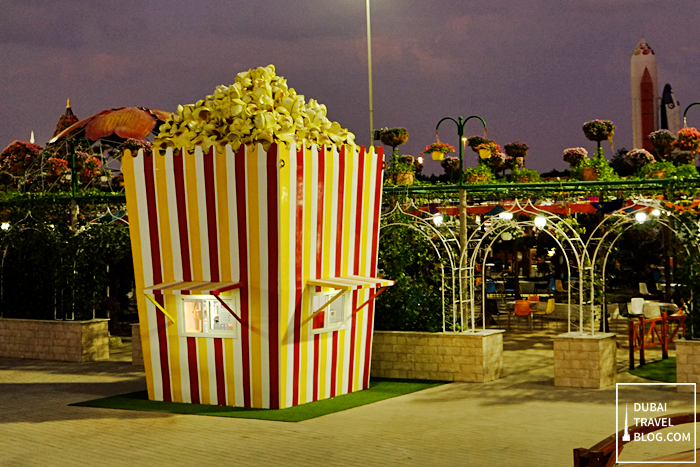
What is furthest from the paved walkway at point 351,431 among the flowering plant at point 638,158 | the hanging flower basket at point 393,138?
the flowering plant at point 638,158

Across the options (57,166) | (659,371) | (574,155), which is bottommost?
(659,371)

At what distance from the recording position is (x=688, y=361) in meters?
11.2

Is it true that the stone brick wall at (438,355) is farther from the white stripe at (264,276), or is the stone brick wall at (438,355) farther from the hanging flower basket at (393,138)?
the hanging flower basket at (393,138)

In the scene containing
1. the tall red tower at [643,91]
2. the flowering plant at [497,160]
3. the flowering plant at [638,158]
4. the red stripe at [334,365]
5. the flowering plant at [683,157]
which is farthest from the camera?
the tall red tower at [643,91]

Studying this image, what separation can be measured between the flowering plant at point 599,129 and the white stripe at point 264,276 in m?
10.4

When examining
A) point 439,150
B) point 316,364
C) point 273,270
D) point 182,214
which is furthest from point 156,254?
point 439,150

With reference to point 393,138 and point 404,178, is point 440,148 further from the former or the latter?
point 404,178

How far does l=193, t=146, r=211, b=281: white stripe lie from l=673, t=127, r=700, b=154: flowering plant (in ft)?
31.8

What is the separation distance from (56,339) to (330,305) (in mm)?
6241

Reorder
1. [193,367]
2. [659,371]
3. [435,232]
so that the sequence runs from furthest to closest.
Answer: [659,371] < [435,232] < [193,367]

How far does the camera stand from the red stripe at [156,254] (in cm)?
1117

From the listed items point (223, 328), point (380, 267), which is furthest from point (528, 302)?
point (223, 328)

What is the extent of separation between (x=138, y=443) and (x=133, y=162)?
12.5 ft

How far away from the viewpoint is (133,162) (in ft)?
36.9
